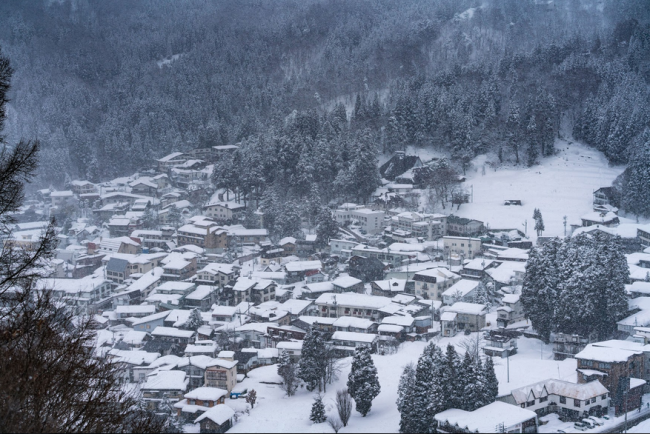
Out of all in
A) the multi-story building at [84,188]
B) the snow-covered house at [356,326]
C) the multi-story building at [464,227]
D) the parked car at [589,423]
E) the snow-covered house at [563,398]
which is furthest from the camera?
the multi-story building at [84,188]

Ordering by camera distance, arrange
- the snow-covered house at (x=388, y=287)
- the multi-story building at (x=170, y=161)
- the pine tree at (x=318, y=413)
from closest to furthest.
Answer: the pine tree at (x=318, y=413) → the snow-covered house at (x=388, y=287) → the multi-story building at (x=170, y=161)

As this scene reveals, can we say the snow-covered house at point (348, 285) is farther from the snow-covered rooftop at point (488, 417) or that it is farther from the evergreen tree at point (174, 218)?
the evergreen tree at point (174, 218)

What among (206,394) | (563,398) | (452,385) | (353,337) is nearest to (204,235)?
(353,337)

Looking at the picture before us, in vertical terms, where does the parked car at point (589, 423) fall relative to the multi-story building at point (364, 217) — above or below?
below

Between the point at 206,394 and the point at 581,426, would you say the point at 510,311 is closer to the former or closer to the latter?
the point at 581,426

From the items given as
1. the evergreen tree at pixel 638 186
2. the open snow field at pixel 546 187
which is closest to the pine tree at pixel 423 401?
the open snow field at pixel 546 187

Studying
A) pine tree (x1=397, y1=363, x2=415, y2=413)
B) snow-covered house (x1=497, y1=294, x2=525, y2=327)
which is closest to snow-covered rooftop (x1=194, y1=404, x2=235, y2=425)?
pine tree (x1=397, y1=363, x2=415, y2=413)

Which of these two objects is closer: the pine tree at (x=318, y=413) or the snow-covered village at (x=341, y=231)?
the snow-covered village at (x=341, y=231)

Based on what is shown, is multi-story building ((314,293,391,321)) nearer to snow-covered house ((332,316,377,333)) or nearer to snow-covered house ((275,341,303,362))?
snow-covered house ((332,316,377,333))
